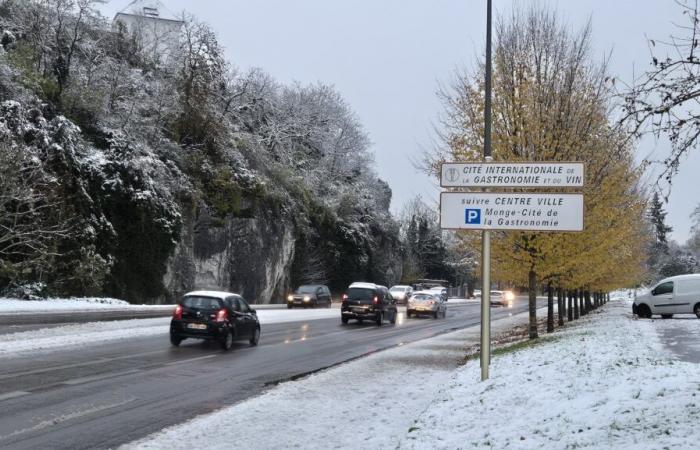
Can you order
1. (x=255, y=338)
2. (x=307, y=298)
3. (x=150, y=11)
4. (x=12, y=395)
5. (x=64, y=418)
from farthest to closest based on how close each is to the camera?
(x=150, y=11)
(x=307, y=298)
(x=255, y=338)
(x=12, y=395)
(x=64, y=418)

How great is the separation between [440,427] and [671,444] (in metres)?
2.67

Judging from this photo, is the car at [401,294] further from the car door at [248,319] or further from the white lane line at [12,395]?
the white lane line at [12,395]

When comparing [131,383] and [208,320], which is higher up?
[208,320]

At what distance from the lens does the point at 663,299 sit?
3083 centimetres

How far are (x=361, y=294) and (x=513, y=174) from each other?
69.9 ft

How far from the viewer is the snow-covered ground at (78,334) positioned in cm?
1662

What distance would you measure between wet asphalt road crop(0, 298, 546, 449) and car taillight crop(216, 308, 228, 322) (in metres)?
0.85

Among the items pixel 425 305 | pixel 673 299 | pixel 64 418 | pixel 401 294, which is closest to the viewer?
pixel 64 418

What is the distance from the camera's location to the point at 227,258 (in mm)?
47375

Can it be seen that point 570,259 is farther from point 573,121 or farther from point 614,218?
point 573,121

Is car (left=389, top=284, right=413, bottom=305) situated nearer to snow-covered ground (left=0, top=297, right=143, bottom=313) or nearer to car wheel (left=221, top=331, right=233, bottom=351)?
snow-covered ground (left=0, top=297, right=143, bottom=313)

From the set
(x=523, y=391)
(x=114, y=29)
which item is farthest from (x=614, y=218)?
(x=114, y=29)

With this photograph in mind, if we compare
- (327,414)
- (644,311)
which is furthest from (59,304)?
(644,311)

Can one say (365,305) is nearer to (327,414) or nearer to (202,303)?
(202,303)
